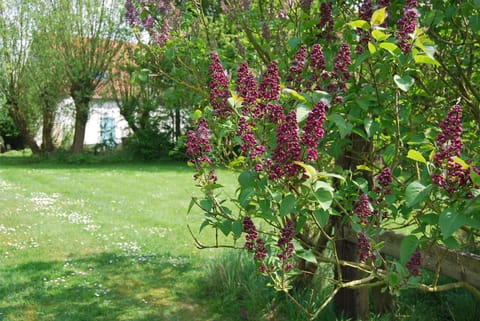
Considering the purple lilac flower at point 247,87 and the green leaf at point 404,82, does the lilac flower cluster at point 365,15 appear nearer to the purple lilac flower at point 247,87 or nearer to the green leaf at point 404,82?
the green leaf at point 404,82

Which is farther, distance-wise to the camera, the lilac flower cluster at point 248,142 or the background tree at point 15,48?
the background tree at point 15,48

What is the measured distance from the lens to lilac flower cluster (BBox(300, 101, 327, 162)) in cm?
193

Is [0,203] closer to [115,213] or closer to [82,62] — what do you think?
[115,213]

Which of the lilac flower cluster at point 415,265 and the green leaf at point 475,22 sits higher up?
the green leaf at point 475,22

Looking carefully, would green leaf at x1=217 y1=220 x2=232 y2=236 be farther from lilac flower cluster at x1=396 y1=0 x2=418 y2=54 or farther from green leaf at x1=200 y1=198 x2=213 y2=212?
lilac flower cluster at x1=396 y1=0 x2=418 y2=54

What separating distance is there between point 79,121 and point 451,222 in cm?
2526

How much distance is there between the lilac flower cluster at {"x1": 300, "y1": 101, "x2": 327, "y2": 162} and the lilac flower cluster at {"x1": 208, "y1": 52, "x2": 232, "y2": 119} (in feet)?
2.54

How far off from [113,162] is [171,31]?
21637 millimetres

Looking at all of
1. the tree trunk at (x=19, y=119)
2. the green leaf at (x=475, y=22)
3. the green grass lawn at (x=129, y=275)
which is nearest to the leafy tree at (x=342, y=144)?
the green leaf at (x=475, y=22)

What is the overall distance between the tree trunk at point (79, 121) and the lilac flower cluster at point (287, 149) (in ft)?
78.0

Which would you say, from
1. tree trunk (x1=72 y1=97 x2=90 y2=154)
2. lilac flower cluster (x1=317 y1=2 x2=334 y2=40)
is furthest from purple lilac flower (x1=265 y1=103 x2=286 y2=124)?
tree trunk (x1=72 y1=97 x2=90 y2=154)

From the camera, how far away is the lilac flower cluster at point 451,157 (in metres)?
1.79

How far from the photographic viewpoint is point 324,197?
1.85 metres

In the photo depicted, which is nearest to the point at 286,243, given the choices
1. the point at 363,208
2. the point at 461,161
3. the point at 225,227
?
the point at 225,227
